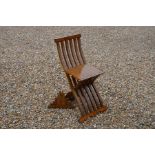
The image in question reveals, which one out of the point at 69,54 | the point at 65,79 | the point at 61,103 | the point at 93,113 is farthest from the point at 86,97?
the point at 65,79

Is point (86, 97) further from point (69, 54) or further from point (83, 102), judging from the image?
point (69, 54)

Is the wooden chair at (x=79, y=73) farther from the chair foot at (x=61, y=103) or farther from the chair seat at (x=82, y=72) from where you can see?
the chair foot at (x=61, y=103)

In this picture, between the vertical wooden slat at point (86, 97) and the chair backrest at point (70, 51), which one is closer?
the chair backrest at point (70, 51)

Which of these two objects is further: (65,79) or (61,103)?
(65,79)

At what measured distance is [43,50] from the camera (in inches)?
365

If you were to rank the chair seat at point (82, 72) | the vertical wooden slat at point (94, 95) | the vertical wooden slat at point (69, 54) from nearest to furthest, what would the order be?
the chair seat at point (82, 72), the vertical wooden slat at point (69, 54), the vertical wooden slat at point (94, 95)

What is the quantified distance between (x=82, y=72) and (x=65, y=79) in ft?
6.48

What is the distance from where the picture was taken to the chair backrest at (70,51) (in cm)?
534

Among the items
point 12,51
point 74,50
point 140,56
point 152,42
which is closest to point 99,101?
point 74,50

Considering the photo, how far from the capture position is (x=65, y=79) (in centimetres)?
712

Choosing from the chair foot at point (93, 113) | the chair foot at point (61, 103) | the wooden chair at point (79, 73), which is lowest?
the chair foot at point (93, 113)

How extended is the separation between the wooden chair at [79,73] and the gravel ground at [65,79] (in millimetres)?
179

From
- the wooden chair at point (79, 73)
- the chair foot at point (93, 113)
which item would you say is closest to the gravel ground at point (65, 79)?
the chair foot at point (93, 113)

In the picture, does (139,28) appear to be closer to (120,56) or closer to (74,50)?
(120,56)
